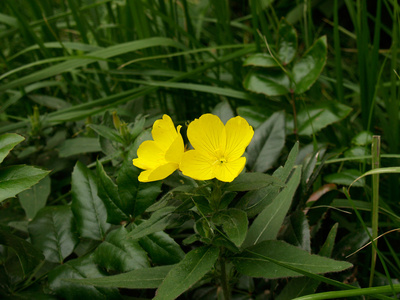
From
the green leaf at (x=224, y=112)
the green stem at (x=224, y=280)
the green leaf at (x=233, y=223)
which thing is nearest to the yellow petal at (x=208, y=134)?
the green leaf at (x=233, y=223)

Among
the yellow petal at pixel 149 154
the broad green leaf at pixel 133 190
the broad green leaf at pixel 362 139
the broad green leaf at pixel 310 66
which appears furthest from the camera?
the broad green leaf at pixel 310 66

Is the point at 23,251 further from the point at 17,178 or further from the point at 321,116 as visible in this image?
the point at 321,116

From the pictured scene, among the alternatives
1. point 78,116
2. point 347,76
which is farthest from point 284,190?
point 347,76

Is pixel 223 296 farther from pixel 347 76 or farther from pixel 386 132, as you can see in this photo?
pixel 347 76

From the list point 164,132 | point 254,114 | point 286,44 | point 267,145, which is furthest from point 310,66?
point 164,132

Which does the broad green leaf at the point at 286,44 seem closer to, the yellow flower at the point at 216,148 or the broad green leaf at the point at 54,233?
the yellow flower at the point at 216,148

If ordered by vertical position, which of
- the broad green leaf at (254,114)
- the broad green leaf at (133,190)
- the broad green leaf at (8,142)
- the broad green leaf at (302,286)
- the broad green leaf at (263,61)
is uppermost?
the broad green leaf at (8,142)

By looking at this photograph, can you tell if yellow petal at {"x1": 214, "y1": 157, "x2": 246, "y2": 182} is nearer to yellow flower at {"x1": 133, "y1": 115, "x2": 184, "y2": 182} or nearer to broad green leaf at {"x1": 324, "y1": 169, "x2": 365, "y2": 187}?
→ yellow flower at {"x1": 133, "y1": 115, "x2": 184, "y2": 182}

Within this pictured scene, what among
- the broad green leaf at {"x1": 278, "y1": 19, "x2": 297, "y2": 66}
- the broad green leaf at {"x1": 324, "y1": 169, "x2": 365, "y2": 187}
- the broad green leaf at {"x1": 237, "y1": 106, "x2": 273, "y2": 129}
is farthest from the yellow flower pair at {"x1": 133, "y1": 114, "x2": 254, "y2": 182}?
the broad green leaf at {"x1": 278, "y1": 19, "x2": 297, "y2": 66}
